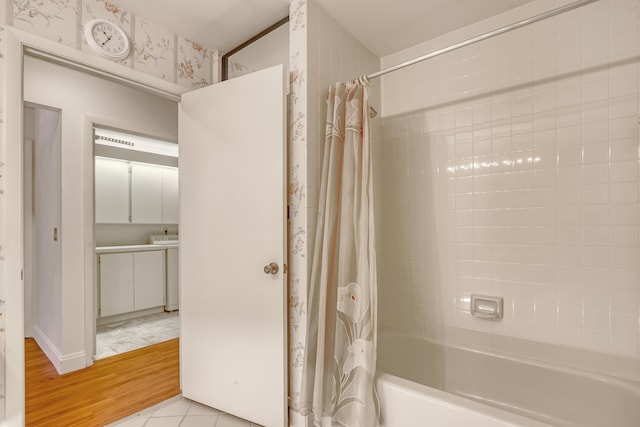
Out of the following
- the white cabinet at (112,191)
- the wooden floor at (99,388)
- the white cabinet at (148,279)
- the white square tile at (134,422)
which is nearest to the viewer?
the white square tile at (134,422)

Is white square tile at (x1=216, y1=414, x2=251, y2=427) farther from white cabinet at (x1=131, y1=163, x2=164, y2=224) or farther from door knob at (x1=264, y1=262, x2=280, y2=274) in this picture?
white cabinet at (x1=131, y1=163, x2=164, y2=224)

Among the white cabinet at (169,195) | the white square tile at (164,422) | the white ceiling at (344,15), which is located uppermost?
the white ceiling at (344,15)

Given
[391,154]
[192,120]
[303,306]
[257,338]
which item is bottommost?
[257,338]

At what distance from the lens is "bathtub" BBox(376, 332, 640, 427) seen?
1.28 metres

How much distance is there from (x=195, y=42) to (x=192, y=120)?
1.88 feet

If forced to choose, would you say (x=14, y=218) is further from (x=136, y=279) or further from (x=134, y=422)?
(x=136, y=279)

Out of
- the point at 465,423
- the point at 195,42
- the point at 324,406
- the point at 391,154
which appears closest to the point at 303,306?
the point at 324,406

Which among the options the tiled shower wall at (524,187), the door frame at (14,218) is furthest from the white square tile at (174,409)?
the tiled shower wall at (524,187)

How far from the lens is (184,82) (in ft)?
6.81

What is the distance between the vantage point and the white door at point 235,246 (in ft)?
5.55

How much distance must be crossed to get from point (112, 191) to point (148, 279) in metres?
1.23

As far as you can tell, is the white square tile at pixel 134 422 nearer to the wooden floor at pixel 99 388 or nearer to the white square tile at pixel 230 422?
the wooden floor at pixel 99 388

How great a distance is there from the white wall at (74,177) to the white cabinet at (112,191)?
152 cm

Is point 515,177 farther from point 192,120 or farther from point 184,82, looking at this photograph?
point 184,82
